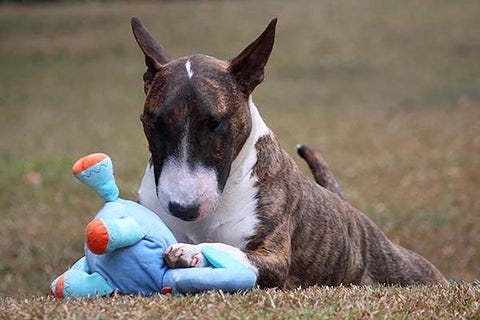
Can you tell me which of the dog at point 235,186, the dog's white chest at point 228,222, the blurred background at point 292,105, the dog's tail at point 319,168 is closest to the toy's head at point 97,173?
the dog at point 235,186

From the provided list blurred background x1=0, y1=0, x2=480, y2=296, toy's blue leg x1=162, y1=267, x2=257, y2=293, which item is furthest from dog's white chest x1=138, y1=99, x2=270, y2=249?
blurred background x1=0, y1=0, x2=480, y2=296

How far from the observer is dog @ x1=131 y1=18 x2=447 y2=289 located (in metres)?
4.59

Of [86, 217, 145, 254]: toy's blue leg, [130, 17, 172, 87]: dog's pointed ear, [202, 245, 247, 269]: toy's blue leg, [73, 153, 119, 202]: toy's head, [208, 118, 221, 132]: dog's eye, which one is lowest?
[202, 245, 247, 269]: toy's blue leg

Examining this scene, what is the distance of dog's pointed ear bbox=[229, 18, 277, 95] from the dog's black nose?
0.79 metres

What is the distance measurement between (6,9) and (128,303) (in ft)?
106

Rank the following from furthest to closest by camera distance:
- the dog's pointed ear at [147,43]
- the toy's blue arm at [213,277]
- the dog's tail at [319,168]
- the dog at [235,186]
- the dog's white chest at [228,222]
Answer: the dog's tail at [319,168] < the dog's pointed ear at [147,43] < the dog's white chest at [228,222] < the dog at [235,186] < the toy's blue arm at [213,277]

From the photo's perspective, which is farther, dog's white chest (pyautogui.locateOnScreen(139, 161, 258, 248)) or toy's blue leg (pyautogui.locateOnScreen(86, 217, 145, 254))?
dog's white chest (pyautogui.locateOnScreen(139, 161, 258, 248))

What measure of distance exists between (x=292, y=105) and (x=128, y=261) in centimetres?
1557

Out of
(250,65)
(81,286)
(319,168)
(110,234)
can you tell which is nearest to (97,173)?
(110,234)

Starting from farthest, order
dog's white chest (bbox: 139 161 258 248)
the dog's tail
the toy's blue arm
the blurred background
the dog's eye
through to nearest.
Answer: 1. the blurred background
2. the dog's tail
3. dog's white chest (bbox: 139 161 258 248)
4. the dog's eye
5. the toy's blue arm

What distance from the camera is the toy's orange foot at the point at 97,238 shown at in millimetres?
4469

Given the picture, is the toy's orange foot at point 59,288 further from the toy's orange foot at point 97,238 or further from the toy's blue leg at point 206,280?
the toy's blue leg at point 206,280

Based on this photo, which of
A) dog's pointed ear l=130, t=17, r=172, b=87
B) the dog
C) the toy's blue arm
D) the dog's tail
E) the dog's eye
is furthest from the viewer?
the dog's tail

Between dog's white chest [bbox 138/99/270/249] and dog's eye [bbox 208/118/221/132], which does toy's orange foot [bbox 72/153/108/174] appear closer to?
dog's white chest [bbox 138/99/270/249]
